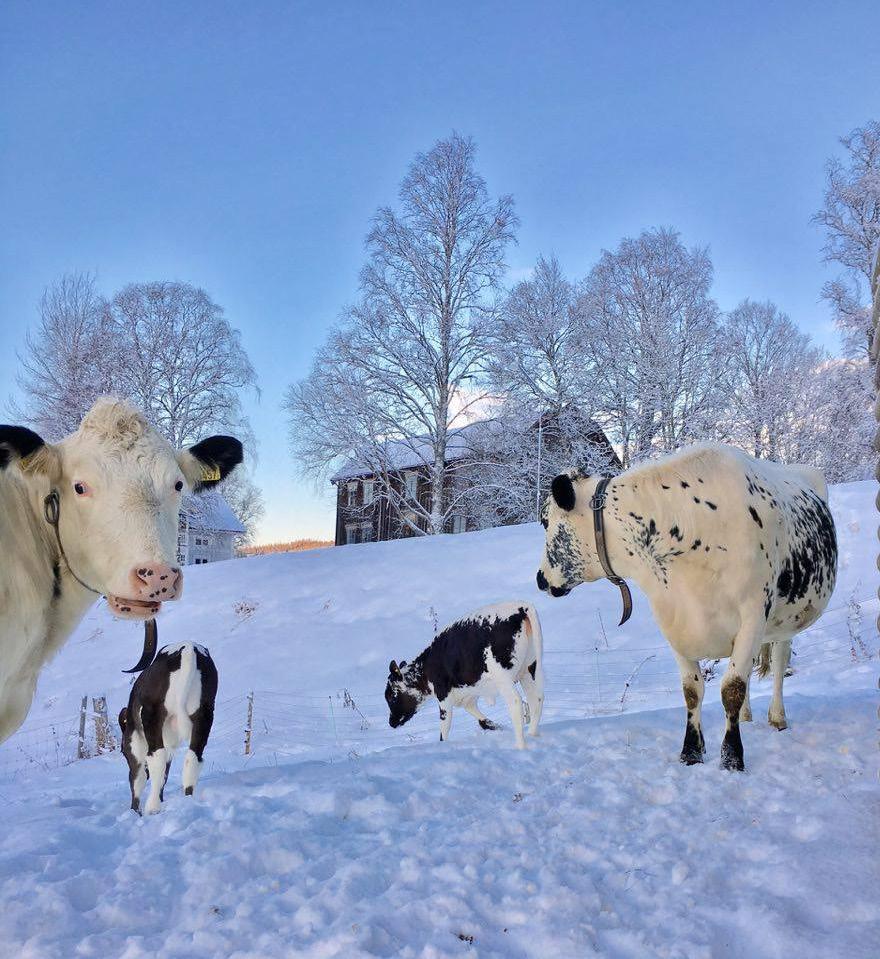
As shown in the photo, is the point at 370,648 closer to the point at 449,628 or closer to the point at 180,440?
the point at 449,628

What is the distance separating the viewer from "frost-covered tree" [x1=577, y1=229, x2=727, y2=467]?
19.1m

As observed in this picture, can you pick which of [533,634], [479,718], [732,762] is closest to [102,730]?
[479,718]

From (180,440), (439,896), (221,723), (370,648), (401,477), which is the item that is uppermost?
(180,440)

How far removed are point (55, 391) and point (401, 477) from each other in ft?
38.3

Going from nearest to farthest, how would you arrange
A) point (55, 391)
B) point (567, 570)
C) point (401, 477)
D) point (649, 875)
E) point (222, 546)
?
point (649, 875) → point (567, 570) → point (401, 477) → point (55, 391) → point (222, 546)

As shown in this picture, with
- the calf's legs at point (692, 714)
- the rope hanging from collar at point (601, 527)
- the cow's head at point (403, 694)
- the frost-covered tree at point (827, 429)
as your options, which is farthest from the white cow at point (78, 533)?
the frost-covered tree at point (827, 429)

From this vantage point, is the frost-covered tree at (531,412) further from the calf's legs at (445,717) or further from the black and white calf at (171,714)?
the black and white calf at (171,714)

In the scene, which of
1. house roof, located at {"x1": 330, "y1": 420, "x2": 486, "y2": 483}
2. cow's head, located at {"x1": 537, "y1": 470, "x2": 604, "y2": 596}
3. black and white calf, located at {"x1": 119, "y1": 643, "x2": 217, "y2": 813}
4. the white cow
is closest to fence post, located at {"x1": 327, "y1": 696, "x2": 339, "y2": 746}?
black and white calf, located at {"x1": 119, "y1": 643, "x2": 217, "y2": 813}

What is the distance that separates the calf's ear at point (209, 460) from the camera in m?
3.42

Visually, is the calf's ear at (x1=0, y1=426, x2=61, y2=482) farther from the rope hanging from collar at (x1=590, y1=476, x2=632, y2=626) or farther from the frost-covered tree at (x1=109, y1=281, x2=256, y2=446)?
the frost-covered tree at (x1=109, y1=281, x2=256, y2=446)

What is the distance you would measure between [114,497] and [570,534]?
11.4ft

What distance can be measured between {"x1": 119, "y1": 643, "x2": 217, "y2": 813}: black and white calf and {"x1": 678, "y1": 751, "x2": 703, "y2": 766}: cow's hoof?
328 centimetres

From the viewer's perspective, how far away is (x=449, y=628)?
7223 mm

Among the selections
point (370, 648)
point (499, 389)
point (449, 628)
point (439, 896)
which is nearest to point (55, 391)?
point (499, 389)
